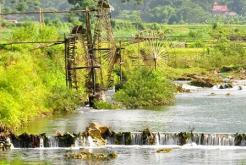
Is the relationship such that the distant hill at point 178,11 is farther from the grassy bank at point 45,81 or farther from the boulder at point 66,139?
the boulder at point 66,139

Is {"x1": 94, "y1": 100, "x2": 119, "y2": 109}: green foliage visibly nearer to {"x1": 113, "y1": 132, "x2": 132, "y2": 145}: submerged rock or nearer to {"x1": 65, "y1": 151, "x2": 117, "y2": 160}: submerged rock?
{"x1": 113, "y1": 132, "x2": 132, "y2": 145}: submerged rock

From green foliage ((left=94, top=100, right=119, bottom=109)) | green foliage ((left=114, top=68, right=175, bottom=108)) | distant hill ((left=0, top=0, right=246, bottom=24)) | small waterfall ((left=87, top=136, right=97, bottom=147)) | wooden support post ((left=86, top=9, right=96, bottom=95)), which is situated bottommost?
small waterfall ((left=87, top=136, right=97, bottom=147))

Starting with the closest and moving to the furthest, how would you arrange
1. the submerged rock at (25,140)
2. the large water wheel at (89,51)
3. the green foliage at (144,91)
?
the submerged rock at (25,140) < the green foliage at (144,91) < the large water wheel at (89,51)

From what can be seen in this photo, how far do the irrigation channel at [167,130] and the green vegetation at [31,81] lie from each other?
1327 millimetres

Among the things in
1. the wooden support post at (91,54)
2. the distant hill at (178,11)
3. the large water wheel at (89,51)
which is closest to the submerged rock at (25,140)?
Answer: the large water wheel at (89,51)

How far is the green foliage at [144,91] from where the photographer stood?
6584cm

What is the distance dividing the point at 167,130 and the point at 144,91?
12737 mm

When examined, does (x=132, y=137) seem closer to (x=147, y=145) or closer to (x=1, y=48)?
(x=147, y=145)

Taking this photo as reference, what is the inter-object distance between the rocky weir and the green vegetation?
Answer: 3.14 metres

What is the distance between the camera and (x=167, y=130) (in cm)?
5344

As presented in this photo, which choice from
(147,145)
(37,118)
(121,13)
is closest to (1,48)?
(37,118)

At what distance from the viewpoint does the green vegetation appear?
55469mm

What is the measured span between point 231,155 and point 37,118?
17.8 metres

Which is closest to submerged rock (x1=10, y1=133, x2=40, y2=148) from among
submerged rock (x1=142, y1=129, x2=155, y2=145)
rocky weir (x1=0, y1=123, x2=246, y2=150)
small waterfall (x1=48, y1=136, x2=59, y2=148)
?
rocky weir (x1=0, y1=123, x2=246, y2=150)
